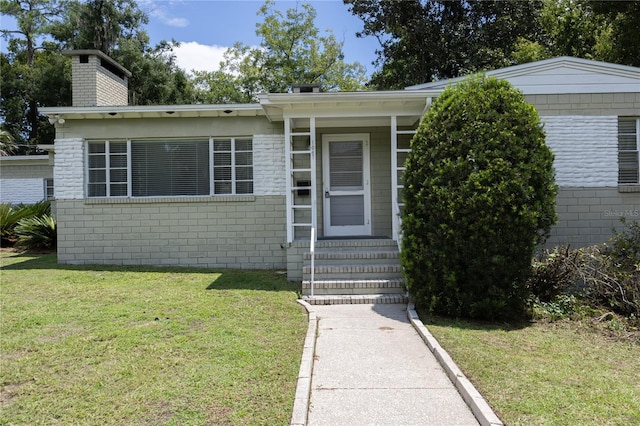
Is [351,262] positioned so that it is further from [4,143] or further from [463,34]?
[4,143]

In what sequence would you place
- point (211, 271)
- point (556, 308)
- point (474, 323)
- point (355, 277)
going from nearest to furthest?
point (474, 323) < point (556, 308) < point (355, 277) < point (211, 271)

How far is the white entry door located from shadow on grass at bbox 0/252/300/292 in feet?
5.74

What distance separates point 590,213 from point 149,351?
791 cm

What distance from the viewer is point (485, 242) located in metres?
5.41

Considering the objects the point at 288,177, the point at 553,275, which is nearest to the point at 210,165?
the point at 288,177

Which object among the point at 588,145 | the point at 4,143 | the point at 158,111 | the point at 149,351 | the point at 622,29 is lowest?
the point at 149,351

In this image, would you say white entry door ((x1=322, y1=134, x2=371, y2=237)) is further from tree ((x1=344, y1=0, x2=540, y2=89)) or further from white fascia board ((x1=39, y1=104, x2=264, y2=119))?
tree ((x1=344, y1=0, x2=540, y2=89))

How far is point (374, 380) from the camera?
3867mm

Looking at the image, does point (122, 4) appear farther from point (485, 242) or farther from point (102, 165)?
point (485, 242)

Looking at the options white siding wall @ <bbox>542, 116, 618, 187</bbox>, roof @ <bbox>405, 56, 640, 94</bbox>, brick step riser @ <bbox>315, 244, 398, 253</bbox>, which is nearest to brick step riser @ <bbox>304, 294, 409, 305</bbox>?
brick step riser @ <bbox>315, 244, 398, 253</bbox>

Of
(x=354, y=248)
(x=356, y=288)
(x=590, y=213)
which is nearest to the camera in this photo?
(x=356, y=288)

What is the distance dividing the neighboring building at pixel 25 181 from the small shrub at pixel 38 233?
18.5 ft

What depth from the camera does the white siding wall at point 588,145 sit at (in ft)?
26.6

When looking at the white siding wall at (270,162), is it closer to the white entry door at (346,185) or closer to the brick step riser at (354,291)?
the white entry door at (346,185)
